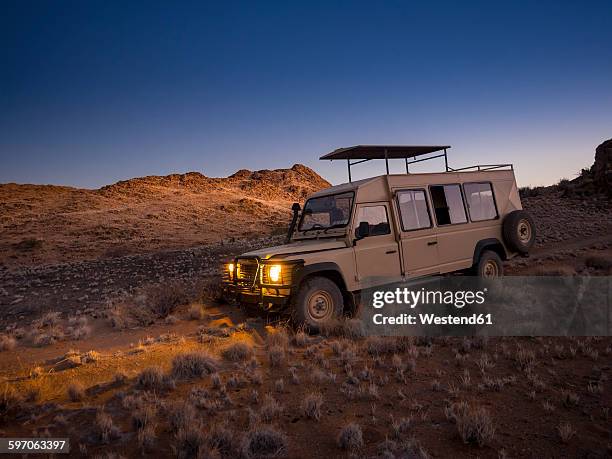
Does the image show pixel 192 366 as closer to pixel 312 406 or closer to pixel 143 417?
pixel 143 417

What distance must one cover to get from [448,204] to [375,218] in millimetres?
2074

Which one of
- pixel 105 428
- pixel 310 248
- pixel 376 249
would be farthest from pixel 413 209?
pixel 105 428

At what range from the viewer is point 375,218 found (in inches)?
291

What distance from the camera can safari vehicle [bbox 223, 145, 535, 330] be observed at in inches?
259

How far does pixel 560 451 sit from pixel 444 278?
530 centimetres

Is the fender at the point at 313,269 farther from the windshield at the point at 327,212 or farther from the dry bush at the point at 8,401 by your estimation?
the dry bush at the point at 8,401

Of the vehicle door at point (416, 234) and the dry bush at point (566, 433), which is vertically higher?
the vehicle door at point (416, 234)

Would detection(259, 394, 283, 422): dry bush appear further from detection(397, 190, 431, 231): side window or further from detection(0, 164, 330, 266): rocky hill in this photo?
detection(0, 164, 330, 266): rocky hill

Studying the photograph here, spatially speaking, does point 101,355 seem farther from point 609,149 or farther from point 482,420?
point 609,149

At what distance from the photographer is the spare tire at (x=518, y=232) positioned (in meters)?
9.01

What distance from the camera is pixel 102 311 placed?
10.4m

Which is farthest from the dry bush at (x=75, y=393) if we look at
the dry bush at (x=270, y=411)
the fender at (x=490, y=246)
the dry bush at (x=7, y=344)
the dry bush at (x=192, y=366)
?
the fender at (x=490, y=246)

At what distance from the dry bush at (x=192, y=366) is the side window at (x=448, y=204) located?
5327 millimetres

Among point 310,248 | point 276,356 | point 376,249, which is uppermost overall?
point 310,248
